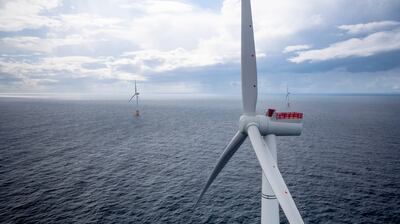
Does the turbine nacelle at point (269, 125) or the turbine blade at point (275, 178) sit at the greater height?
the turbine nacelle at point (269, 125)

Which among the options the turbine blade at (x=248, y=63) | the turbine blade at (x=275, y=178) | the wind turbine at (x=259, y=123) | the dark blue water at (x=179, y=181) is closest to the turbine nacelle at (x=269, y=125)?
the wind turbine at (x=259, y=123)

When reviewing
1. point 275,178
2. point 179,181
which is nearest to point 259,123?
point 275,178

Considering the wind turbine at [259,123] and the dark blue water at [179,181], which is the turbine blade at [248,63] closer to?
the wind turbine at [259,123]

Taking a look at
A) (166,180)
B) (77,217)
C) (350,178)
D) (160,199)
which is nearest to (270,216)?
(160,199)

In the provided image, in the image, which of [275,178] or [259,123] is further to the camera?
[259,123]

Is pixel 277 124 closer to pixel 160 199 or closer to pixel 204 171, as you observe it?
pixel 160 199

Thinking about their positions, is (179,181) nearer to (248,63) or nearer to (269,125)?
(269,125)

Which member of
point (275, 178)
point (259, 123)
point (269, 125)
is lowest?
point (275, 178)
